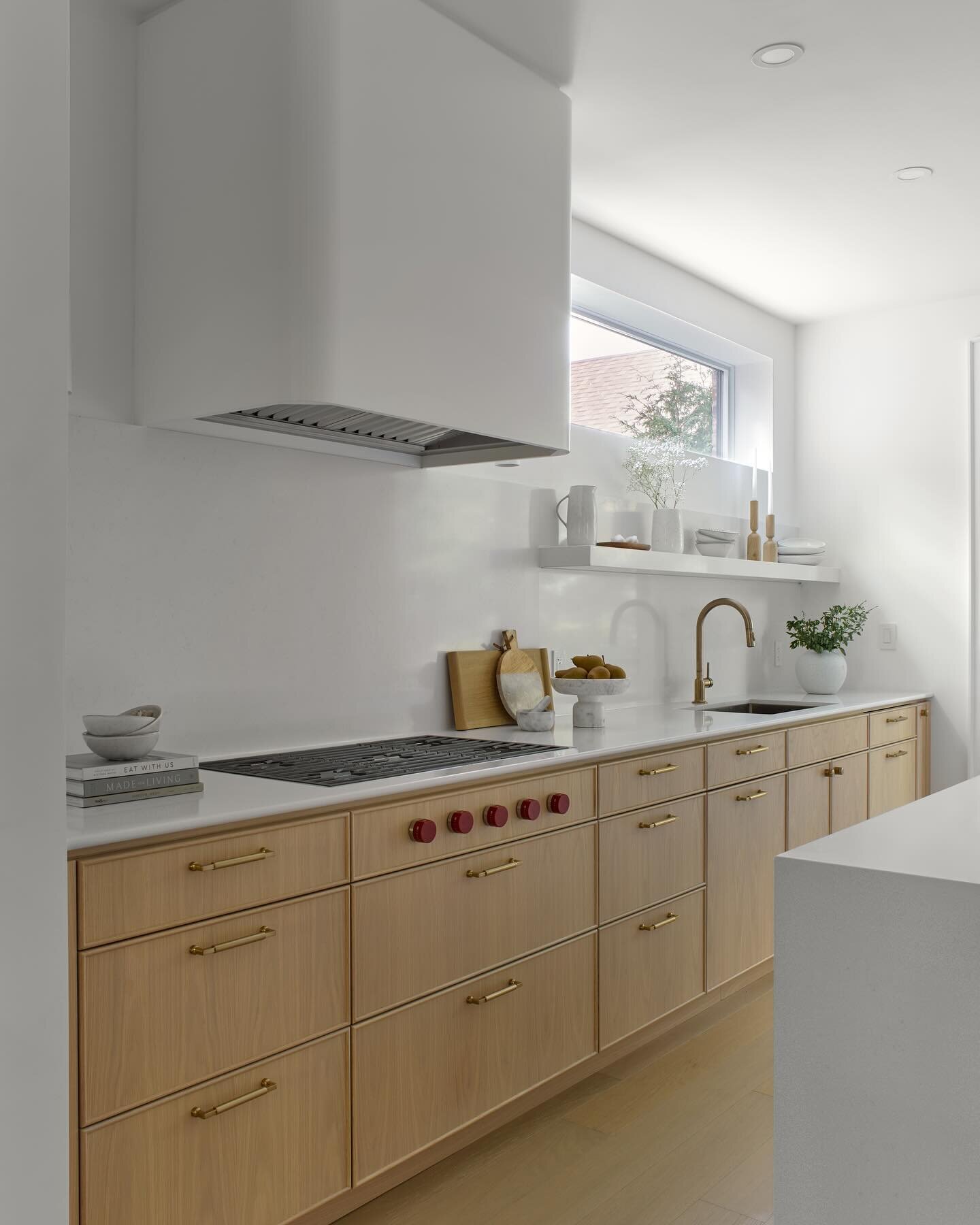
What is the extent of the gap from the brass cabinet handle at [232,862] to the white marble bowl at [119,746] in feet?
0.94

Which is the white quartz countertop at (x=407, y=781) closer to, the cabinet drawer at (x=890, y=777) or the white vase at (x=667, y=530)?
the cabinet drawer at (x=890, y=777)

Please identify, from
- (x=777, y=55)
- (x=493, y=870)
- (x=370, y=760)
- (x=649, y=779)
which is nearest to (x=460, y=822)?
(x=493, y=870)

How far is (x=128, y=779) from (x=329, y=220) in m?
1.16

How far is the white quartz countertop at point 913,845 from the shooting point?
4.82 feet

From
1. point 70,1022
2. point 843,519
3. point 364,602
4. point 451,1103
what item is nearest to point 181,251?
point 364,602

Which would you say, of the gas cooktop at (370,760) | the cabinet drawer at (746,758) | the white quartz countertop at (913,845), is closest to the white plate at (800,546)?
the cabinet drawer at (746,758)

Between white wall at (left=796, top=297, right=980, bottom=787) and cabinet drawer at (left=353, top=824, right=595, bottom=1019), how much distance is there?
2719 millimetres

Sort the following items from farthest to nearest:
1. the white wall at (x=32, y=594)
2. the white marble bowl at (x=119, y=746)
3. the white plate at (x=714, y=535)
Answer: the white plate at (x=714, y=535) → the white marble bowl at (x=119, y=746) → the white wall at (x=32, y=594)

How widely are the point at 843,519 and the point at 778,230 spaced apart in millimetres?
1681

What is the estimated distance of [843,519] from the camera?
5.18m

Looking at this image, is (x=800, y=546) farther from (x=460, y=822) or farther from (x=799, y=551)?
(x=460, y=822)

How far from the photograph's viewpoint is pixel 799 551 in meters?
4.88

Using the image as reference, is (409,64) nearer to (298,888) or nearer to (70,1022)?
(298,888)

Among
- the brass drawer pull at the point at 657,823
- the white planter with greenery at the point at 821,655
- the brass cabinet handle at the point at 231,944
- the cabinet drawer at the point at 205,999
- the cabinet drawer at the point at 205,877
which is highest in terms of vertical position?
the white planter with greenery at the point at 821,655
